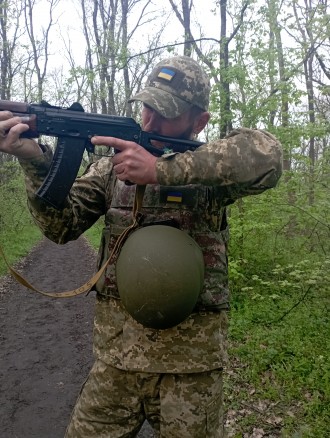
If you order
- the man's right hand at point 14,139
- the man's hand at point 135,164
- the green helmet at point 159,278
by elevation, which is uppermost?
the man's right hand at point 14,139

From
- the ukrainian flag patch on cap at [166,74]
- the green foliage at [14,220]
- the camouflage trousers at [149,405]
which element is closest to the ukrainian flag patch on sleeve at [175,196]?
the ukrainian flag patch on cap at [166,74]

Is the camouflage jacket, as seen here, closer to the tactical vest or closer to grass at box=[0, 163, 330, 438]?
the tactical vest

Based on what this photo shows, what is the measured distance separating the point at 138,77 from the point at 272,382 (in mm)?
22313

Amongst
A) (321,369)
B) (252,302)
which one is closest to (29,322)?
(252,302)

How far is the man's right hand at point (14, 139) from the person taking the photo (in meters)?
1.96

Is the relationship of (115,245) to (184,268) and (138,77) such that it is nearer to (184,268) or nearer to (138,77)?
(184,268)

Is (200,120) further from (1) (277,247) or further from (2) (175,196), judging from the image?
(1) (277,247)

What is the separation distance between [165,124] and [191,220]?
53 cm

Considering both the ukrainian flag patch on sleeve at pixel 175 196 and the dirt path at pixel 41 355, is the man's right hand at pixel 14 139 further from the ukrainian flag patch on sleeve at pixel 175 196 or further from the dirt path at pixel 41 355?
the dirt path at pixel 41 355

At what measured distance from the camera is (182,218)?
213 cm

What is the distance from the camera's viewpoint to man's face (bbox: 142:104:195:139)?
7.25ft

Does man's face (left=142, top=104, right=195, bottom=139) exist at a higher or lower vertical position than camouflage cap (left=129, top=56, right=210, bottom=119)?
lower

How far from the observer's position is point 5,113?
202 centimetres

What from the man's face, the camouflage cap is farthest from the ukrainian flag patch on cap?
the man's face
